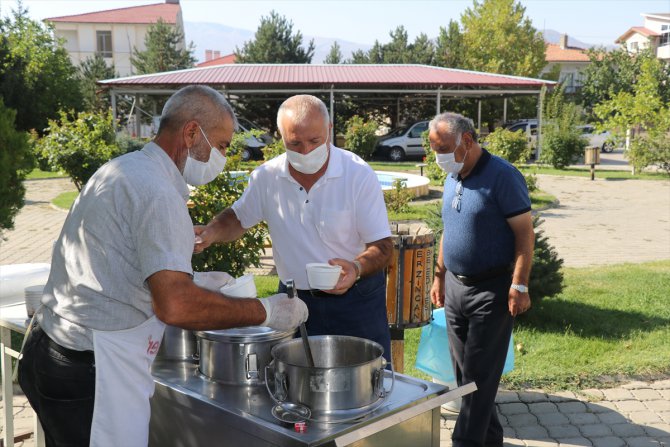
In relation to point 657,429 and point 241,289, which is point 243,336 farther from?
point 657,429

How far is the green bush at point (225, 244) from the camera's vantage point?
20.8ft

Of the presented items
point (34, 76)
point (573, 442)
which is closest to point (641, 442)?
point (573, 442)

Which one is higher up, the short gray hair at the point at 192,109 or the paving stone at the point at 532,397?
the short gray hair at the point at 192,109

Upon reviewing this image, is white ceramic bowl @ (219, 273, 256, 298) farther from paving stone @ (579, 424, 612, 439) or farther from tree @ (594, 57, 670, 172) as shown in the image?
tree @ (594, 57, 670, 172)

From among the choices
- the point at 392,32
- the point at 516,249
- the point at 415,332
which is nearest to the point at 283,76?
the point at 392,32

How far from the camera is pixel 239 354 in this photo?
2514mm

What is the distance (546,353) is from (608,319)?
4.44 ft

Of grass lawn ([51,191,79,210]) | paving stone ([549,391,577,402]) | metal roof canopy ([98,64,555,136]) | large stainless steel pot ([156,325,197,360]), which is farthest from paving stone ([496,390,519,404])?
metal roof canopy ([98,64,555,136])

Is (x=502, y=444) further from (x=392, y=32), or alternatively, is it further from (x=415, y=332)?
(x=392, y=32)

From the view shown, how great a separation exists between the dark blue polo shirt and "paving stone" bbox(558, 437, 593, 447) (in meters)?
1.38

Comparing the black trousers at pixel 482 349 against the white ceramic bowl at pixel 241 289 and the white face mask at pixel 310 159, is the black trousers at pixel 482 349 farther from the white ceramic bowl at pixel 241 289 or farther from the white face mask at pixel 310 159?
the white ceramic bowl at pixel 241 289

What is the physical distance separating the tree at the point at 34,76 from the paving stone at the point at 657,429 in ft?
101

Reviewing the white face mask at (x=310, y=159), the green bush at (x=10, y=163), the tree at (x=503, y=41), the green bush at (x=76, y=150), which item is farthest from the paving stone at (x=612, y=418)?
the tree at (x=503, y=41)

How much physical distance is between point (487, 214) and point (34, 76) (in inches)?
1338
